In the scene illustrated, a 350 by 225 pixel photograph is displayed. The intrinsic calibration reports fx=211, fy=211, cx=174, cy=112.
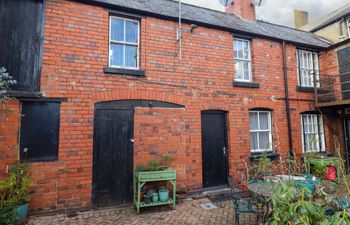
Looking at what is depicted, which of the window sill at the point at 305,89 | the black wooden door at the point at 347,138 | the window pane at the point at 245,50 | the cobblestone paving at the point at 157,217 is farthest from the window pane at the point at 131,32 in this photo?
the black wooden door at the point at 347,138

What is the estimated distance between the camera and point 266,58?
8.32 meters

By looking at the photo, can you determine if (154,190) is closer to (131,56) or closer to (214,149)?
(214,149)

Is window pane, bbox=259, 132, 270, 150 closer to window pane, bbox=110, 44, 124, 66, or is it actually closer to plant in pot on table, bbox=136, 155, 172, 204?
plant in pot on table, bbox=136, 155, 172, 204

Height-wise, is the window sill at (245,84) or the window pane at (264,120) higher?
the window sill at (245,84)

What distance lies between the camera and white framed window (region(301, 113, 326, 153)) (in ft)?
28.9

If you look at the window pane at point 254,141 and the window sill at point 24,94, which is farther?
the window pane at point 254,141

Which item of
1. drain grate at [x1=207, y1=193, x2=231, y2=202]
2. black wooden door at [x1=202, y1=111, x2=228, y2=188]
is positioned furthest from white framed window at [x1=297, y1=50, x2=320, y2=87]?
drain grate at [x1=207, y1=193, x2=231, y2=202]

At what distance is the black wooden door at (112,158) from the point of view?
5598 mm

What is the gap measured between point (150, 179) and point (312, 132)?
752cm

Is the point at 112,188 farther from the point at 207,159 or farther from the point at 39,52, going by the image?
the point at 39,52

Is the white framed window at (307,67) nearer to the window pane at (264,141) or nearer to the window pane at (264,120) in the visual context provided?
the window pane at (264,120)

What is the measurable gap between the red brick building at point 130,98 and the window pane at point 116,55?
0.10 ft

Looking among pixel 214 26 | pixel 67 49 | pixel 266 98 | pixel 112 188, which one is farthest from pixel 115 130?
pixel 266 98

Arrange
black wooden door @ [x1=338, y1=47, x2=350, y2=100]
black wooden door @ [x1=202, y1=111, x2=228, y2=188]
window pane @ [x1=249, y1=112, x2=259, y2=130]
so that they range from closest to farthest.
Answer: black wooden door @ [x1=202, y1=111, x2=228, y2=188]
window pane @ [x1=249, y1=112, x2=259, y2=130]
black wooden door @ [x1=338, y1=47, x2=350, y2=100]
